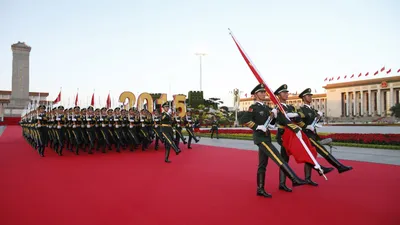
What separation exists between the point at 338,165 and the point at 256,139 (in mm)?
1707

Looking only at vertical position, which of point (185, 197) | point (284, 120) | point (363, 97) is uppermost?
point (363, 97)

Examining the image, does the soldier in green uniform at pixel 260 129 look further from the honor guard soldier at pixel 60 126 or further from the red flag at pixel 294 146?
the honor guard soldier at pixel 60 126

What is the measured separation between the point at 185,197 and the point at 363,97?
222 ft

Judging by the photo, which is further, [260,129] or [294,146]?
[294,146]

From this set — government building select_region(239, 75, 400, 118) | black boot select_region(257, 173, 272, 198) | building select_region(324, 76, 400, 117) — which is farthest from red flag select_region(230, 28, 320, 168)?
building select_region(324, 76, 400, 117)

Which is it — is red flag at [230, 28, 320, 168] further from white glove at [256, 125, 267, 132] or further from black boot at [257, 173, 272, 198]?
black boot at [257, 173, 272, 198]

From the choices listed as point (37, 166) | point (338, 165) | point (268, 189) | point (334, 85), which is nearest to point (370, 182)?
point (338, 165)

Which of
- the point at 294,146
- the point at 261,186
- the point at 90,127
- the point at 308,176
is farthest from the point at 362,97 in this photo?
the point at 261,186

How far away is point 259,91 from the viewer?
4.90 m

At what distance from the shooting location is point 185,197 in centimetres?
465

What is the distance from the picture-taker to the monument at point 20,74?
4094cm

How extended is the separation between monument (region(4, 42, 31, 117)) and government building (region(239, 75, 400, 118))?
45.3 meters

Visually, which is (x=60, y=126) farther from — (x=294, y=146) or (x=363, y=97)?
(x=363, y=97)

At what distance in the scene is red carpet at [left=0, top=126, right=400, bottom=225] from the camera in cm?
364
